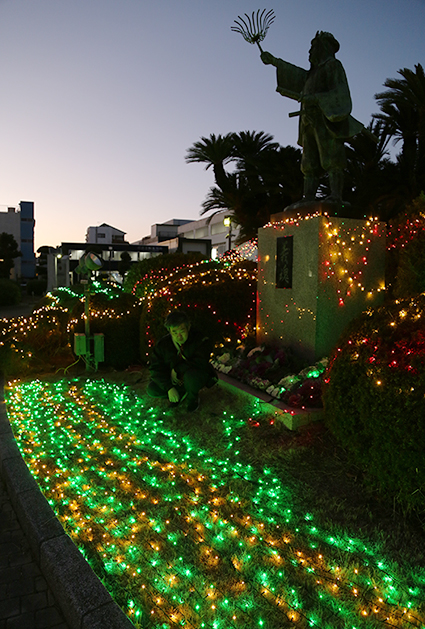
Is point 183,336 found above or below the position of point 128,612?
above

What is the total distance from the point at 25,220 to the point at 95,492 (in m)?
60.3

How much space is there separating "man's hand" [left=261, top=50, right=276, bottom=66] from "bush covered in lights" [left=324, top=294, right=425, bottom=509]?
3.90 m

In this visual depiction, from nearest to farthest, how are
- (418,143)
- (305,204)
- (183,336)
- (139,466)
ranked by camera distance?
(139,466)
(183,336)
(305,204)
(418,143)

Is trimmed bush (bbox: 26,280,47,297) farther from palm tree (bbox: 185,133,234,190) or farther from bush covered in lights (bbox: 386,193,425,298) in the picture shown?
bush covered in lights (bbox: 386,193,425,298)

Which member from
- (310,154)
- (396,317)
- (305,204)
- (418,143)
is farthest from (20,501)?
(418,143)

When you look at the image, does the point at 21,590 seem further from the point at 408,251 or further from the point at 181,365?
the point at 408,251

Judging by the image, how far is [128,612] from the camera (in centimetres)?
218

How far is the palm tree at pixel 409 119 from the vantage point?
38.3ft

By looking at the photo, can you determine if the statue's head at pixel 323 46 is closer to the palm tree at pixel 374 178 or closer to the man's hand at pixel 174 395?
the man's hand at pixel 174 395

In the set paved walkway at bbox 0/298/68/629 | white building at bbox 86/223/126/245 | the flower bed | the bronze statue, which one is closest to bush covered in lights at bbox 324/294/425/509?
the flower bed

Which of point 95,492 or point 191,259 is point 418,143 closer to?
point 191,259

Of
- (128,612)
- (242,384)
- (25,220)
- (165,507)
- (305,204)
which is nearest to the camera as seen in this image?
(128,612)

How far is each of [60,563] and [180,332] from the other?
2.54 meters

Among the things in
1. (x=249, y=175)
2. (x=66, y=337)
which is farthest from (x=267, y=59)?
(x=249, y=175)
